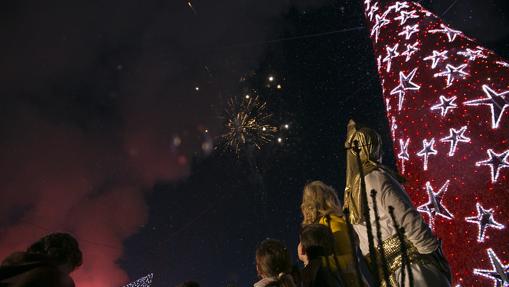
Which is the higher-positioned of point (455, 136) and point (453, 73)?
point (453, 73)

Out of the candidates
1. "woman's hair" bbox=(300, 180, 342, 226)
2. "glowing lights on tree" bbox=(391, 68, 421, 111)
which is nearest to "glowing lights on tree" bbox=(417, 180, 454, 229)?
"glowing lights on tree" bbox=(391, 68, 421, 111)

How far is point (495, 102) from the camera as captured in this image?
4672mm

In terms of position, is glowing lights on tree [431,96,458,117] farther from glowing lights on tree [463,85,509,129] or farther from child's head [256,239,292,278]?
child's head [256,239,292,278]

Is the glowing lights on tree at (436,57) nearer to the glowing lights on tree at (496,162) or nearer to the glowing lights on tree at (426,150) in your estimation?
the glowing lights on tree at (426,150)

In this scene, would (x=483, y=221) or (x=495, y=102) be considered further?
(x=495, y=102)

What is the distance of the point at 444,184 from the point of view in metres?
4.89

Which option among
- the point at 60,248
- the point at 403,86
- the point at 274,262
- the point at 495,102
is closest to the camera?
the point at 60,248

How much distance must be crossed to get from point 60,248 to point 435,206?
4.49 meters

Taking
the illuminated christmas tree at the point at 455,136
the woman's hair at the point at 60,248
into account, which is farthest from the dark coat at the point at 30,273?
the illuminated christmas tree at the point at 455,136

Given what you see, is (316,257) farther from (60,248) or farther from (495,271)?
(495,271)

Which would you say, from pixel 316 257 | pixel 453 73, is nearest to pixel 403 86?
pixel 453 73

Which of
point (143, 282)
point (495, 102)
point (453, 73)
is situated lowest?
point (495, 102)

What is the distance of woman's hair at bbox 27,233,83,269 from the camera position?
298 cm

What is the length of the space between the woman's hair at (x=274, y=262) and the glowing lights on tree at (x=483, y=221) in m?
2.58
